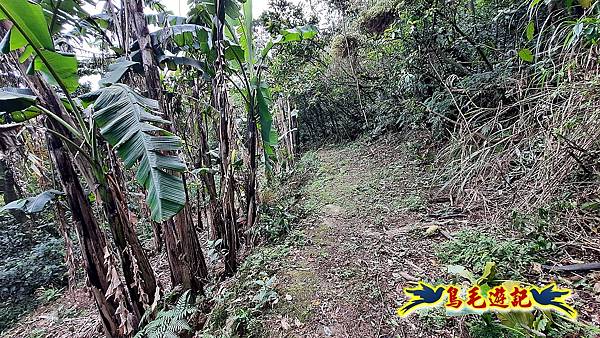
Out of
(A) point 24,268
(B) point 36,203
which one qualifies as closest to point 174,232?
(B) point 36,203

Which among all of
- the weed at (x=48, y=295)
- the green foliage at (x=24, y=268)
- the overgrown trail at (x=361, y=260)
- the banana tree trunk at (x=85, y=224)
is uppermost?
the banana tree trunk at (x=85, y=224)

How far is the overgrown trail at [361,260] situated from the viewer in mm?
1910

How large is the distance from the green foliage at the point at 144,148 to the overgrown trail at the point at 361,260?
1.09 metres

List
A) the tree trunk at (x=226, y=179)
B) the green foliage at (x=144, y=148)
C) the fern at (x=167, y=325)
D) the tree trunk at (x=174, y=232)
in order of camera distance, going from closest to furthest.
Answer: the green foliage at (x=144, y=148) < the fern at (x=167, y=325) < the tree trunk at (x=174, y=232) < the tree trunk at (x=226, y=179)

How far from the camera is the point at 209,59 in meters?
3.26

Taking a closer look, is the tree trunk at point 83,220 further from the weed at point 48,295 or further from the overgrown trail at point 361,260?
the weed at point 48,295

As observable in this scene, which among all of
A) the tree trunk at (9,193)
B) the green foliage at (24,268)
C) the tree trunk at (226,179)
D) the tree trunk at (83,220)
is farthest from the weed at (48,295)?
the tree trunk at (226,179)

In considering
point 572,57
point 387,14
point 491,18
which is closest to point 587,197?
point 572,57

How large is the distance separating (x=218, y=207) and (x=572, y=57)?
3.48 meters

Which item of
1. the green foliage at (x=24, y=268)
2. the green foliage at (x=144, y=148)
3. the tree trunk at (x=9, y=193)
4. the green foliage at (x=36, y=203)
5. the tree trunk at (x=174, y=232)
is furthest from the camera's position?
the tree trunk at (x=9, y=193)

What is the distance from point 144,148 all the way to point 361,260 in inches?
74.2

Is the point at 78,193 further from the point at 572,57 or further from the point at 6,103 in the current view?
the point at 572,57

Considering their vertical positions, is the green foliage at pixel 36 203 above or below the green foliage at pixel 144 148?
below

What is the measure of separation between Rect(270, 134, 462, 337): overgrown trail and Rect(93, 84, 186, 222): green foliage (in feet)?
3.57
